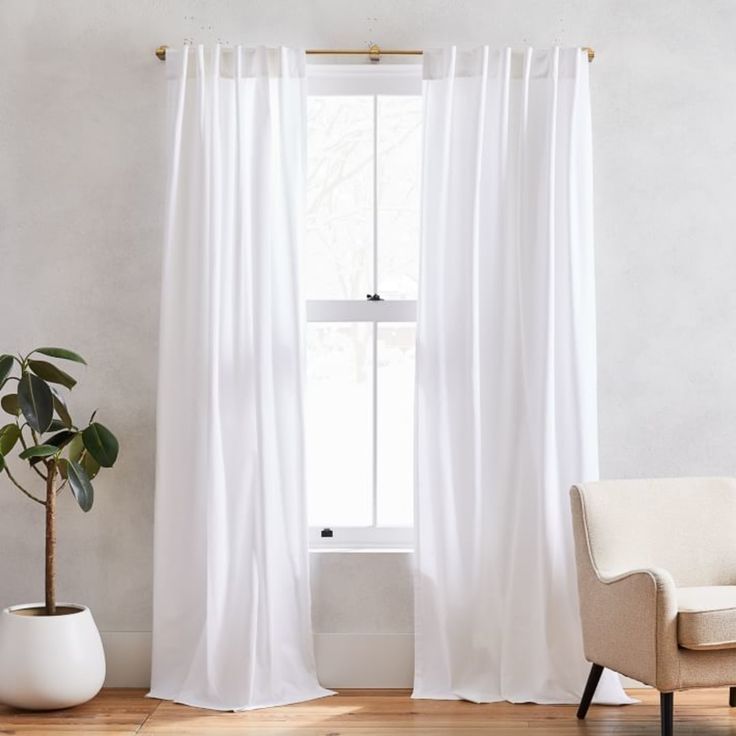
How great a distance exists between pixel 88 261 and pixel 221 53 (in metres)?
0.93

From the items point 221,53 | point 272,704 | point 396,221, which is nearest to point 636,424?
point 396,221

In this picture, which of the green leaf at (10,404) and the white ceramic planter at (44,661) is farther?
the green leaf at (10,404)

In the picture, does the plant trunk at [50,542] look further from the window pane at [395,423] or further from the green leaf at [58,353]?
the window pane at [395,423]

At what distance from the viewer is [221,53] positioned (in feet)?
12.2

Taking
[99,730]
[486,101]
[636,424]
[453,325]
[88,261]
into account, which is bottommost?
[99,730]

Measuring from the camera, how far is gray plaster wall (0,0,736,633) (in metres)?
3.83

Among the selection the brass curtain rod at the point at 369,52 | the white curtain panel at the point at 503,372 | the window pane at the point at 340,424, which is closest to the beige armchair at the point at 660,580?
the white curtain panel at the point at 503,372

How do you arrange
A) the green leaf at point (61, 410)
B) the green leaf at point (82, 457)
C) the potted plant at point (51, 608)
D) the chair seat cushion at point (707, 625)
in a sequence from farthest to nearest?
the green leaf at point (82, 457) < the green leaf at point (61, 410) < the potted plant at point (51, 608) < the chair seat cushion at point (707, 625)

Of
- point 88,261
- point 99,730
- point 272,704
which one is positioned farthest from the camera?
point 88,261

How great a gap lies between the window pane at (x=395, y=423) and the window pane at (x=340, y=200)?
22 cm

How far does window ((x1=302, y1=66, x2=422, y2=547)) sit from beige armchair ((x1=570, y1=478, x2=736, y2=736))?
826 mm

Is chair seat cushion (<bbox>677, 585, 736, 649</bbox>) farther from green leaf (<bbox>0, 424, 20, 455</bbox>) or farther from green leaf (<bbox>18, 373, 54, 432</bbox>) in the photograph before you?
green leaf (<bbox>0, 424, 20, 455</bbox>)

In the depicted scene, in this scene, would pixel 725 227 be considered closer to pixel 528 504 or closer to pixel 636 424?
pixel 636 424

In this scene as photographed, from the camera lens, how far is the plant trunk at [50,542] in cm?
348
